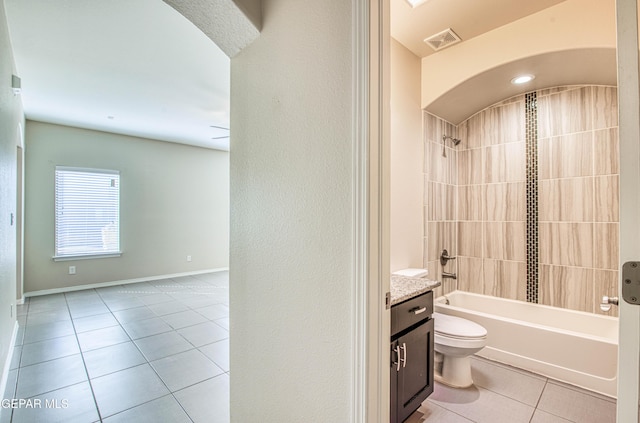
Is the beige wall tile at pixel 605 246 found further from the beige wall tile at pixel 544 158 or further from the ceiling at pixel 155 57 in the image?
the ceiling at pixel 155 57

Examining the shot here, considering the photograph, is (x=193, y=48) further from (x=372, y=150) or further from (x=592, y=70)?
(x=592, y=70)

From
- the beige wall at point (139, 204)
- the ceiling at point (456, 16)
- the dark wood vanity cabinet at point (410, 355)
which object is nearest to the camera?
the dark wood vanity cabinet at point (410, 355)

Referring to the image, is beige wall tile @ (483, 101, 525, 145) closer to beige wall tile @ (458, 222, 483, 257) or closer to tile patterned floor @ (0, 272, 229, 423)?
beige wall tile @ (458, 222, 483, 257)

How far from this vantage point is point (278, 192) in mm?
1337

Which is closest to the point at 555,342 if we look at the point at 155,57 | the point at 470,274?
the point at 470,274

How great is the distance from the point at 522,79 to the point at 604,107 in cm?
74

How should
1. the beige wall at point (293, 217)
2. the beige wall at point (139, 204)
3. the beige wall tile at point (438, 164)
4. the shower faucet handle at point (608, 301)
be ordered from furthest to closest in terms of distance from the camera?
the beige wall at point (139, 204)
the beige wall tile at point (438, 164)
the shower faucet handle at point (608, 301)
the beige wall at point (293, 217)

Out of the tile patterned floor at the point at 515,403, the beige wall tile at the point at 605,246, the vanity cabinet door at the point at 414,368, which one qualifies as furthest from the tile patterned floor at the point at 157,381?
the beige wall tile at the point at 605,246

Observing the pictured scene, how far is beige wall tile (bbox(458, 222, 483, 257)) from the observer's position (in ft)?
10.9

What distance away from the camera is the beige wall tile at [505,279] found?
302cm

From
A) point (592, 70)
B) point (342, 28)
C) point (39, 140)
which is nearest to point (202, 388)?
point (342, 28)

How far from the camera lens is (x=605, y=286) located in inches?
101

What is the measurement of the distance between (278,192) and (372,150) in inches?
20.6

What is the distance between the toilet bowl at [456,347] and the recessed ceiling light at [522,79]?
221cm
